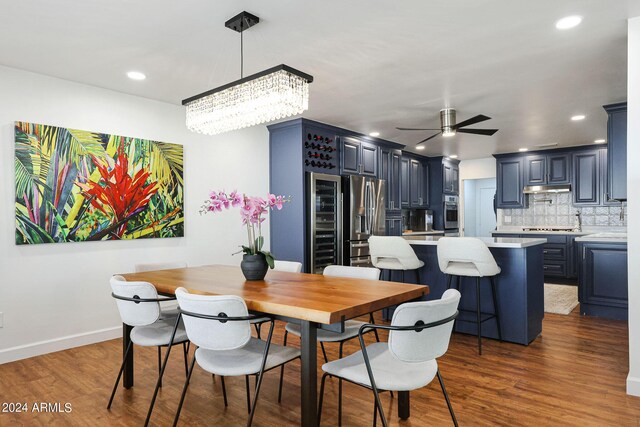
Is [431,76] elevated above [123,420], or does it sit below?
above

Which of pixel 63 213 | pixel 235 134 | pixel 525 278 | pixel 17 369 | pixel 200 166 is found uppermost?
pixel 235 134

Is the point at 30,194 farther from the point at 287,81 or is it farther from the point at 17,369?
the point at 287,81

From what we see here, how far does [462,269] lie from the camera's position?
3.42 metres

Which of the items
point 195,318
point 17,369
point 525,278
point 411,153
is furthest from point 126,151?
point 411,153

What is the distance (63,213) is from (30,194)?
28 centimetres

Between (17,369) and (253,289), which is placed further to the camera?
(17,369)

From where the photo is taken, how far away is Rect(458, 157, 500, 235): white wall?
8078mm

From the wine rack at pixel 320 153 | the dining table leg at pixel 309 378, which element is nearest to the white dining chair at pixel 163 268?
the dining table leg at pixel 309 378

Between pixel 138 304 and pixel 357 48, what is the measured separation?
7.24ft

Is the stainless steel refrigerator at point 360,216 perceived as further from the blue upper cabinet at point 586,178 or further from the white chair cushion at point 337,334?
the blue upper cabinet at point 586,178

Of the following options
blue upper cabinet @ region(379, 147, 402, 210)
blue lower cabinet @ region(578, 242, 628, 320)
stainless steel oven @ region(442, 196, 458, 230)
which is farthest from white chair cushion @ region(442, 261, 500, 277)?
stainless steel oven @ region(442, 196, 458, 230)

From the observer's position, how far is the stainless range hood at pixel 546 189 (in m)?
6.92

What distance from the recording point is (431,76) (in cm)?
346

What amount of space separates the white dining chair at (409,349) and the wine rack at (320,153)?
337cm
